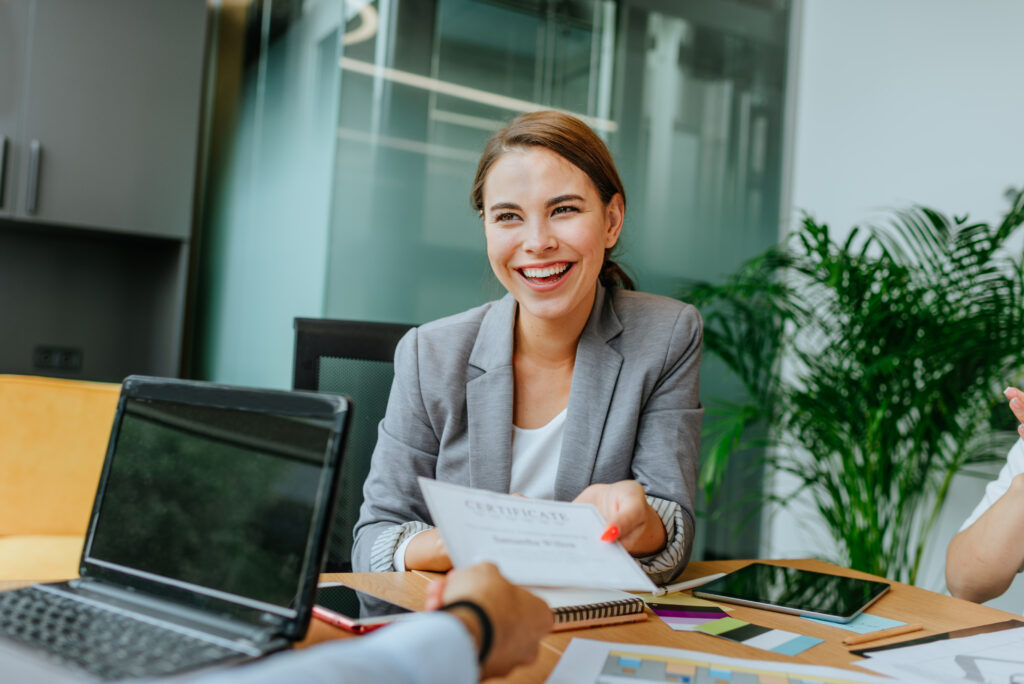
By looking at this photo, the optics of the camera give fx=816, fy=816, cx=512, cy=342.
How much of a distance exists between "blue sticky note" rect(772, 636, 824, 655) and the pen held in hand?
3 centimetres

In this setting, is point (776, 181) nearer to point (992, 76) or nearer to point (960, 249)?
point (992, 76)

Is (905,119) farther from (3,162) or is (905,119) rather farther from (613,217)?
(3,162)

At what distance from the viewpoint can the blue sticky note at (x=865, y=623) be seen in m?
0.95

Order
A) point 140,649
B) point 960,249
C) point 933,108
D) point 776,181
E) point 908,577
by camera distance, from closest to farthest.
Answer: point 140,649
point 960,249
point 908,577
point 933,108
point 776,181

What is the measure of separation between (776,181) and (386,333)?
232 centimetres

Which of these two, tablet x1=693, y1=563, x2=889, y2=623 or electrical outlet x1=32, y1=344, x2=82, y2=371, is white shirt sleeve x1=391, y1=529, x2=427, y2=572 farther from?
electrical outlet x1=32, y1=344, x2=82, y2=371

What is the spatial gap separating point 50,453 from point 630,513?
1.55m

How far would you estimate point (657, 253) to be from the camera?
3.10 m

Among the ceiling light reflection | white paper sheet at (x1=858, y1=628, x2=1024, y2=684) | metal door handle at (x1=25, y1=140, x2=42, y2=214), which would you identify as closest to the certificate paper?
white paper sheet at (x1=858, y1=628, x2=1024, y2=684)

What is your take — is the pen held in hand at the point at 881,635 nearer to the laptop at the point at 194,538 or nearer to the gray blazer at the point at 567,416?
the gray blazer at the point at 567,416

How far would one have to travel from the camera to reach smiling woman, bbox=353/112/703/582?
4.23 feet

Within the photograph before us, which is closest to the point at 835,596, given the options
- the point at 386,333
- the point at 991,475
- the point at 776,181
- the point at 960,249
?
the point at 386,333

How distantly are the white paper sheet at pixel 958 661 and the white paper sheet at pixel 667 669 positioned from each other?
0.05 m

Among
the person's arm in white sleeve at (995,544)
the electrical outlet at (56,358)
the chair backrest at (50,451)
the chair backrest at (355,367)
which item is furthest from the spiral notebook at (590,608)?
the electrical outlet at (56,358)
